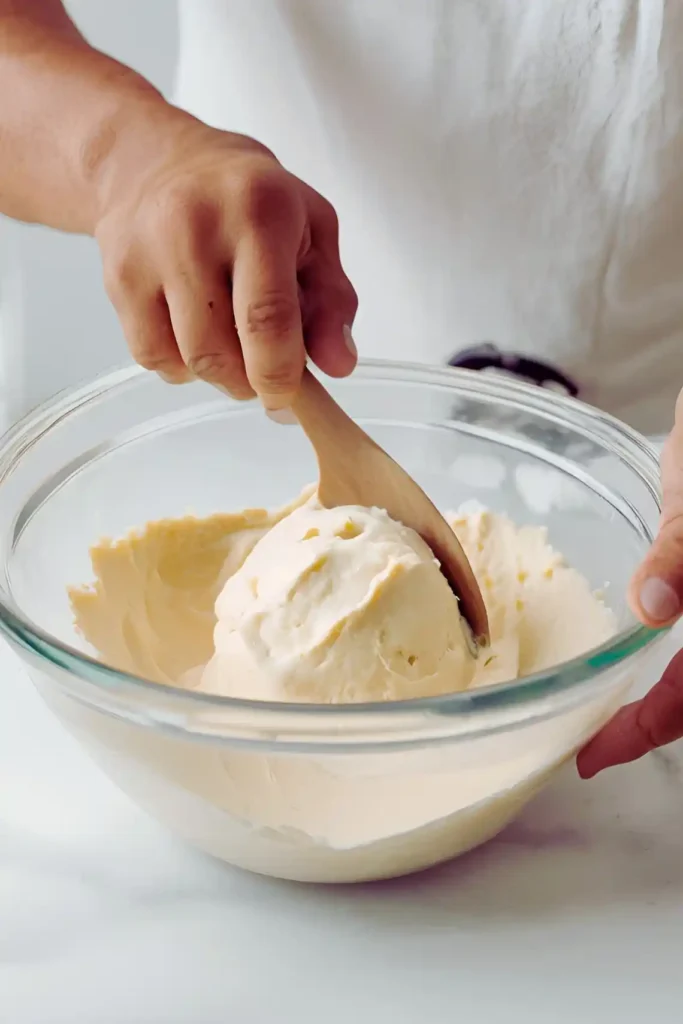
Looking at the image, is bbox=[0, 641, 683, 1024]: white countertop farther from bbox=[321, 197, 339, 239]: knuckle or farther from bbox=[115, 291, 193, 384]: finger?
bbox=[321, 197, 339, 239]: knuckle

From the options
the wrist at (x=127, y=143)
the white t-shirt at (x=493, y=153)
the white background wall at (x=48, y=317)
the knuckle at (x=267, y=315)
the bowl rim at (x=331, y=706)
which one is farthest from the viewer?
the white background wall at (x=48, y=317)

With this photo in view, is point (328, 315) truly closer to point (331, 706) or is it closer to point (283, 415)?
point (283, 415)

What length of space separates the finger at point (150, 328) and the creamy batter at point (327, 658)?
0.44ft

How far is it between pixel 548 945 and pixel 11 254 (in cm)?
116

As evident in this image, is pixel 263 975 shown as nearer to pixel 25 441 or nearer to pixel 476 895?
pixel 476 895

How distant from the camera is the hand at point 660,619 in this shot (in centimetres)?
50

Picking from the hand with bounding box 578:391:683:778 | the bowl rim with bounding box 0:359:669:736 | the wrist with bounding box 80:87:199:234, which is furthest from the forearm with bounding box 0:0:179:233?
the hand with bounding box 578:391:683:778

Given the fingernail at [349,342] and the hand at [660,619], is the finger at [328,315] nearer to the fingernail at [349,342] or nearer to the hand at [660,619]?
the fingernail at [349,342]

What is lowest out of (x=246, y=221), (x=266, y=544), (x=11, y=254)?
(x=11, y=254)

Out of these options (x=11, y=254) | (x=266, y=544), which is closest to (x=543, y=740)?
(x=266, y=544)

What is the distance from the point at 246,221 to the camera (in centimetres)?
61

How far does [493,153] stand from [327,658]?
50 centimetres

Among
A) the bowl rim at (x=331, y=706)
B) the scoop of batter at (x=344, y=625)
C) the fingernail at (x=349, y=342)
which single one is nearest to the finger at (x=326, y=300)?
the fingernail at (x=349, y=342)

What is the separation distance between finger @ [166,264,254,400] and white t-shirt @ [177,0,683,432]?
1.25 ft
